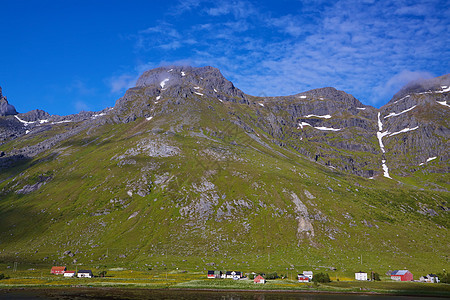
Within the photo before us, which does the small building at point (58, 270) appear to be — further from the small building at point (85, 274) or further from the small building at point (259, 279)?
the small building at point (259, 279)

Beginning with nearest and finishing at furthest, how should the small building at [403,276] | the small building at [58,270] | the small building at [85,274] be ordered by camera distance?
the small building at [85,274] < the small building at [403,276] < the small building at [58,270]

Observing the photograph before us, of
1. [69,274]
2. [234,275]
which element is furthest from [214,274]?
[69,274]

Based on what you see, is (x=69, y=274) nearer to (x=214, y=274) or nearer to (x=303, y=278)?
(x=214, y=274)

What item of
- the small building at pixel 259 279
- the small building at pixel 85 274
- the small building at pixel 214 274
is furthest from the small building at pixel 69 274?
the small building at pixel 259 279

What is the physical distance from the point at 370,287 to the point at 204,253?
8335 centimetres

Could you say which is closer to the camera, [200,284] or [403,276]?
[200,284]

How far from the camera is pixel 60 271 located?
14688 cm

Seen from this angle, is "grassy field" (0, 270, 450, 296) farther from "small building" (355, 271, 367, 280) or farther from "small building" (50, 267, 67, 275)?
"small building" (355, 271, 367, 280)

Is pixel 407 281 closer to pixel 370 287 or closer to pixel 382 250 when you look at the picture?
pixel 370 287

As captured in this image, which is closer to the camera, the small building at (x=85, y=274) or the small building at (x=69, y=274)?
the small building at (x=85, y=274)

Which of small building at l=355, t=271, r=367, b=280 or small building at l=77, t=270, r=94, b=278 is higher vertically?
small building at l=77, t=270, r=94, b=278

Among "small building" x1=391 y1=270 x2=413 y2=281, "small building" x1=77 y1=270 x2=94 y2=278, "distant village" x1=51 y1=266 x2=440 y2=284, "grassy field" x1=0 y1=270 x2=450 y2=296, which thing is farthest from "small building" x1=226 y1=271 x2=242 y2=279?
"small building" x1=391 y1=270 x2=413 y2=281

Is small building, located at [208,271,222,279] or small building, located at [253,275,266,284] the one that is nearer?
small building, located at [253,275,266,284]

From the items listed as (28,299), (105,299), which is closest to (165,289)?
(105,299)
